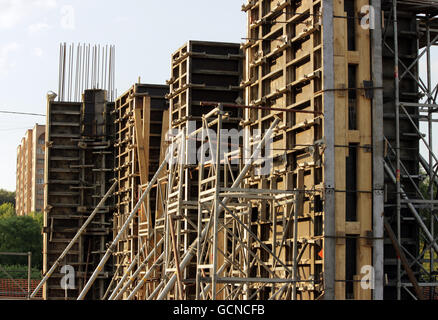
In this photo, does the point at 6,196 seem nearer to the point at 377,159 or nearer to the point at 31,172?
the point at 31,172

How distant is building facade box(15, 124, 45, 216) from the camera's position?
13738 cm

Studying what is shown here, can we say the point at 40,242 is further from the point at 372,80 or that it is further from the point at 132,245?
the point at 372,80

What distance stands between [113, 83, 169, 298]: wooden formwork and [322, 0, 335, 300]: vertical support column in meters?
11.3

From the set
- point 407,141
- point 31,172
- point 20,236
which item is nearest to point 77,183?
point 407,141

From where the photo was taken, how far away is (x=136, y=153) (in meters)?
31.9

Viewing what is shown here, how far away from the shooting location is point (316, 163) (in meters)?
17.8

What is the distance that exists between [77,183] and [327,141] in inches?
Answer: 843

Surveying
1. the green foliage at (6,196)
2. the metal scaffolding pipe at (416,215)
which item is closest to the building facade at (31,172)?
the green foliage at (6,196)

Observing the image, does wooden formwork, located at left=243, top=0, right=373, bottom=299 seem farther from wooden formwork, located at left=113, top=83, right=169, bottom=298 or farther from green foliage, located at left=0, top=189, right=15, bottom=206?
green foliage, located at left=0, top=189, right=15, bottom=206

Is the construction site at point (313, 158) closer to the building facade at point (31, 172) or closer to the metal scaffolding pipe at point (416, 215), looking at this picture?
the metal scaffolding pipe at point (416, 215)

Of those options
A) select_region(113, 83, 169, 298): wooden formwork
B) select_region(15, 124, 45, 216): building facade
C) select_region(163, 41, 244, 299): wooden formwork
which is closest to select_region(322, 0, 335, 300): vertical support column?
select_region(163, 41, 244, 299): wooden formwork

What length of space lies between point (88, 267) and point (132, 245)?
225 inches
